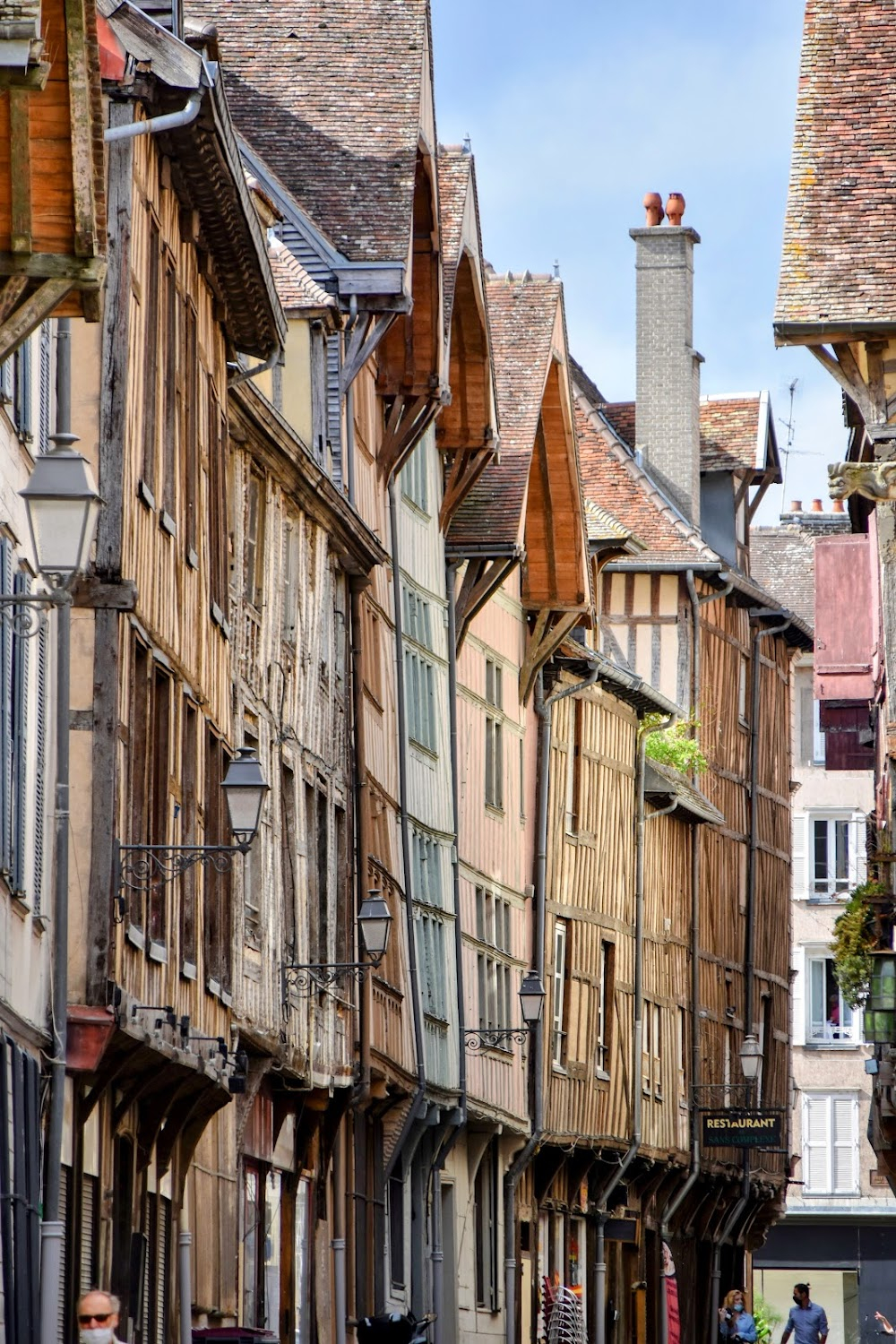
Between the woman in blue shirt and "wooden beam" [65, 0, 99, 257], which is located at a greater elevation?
"wooden beam" [65, 0, 99, 257]

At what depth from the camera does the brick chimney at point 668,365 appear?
42531 mm

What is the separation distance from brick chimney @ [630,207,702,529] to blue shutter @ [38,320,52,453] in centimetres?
2870

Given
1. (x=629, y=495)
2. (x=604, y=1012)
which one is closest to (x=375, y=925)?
(x=604, y=1012)

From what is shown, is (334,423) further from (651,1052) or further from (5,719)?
(651,1052)

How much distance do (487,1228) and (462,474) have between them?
827 centimetres

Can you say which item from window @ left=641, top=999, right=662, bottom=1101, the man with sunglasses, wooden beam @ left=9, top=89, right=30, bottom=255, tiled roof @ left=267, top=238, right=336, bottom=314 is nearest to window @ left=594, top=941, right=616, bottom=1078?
window @ left=641, top=999, right=662, bottom=1101

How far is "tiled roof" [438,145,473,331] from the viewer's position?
28.6 meters

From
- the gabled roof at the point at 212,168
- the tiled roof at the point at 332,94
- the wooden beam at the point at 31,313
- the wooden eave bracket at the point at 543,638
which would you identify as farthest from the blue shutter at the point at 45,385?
the wooden eave bracket at the point at 543,638

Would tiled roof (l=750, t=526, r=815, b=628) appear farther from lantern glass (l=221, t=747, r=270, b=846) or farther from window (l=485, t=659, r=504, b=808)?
lantern glass (l=221, t=747, r=270, b=846)

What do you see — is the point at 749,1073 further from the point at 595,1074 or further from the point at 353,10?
the point at 353,10

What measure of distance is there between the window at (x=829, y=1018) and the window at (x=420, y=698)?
25.9m

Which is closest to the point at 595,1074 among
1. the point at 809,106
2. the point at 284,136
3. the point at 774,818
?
the point at 774,818

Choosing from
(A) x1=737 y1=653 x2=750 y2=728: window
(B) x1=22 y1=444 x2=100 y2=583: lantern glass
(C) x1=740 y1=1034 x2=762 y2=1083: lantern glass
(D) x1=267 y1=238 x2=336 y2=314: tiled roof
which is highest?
(D) x1=267 y1=238 x2=336 y2=314: tiled roof

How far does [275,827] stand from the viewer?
20.8 metres
